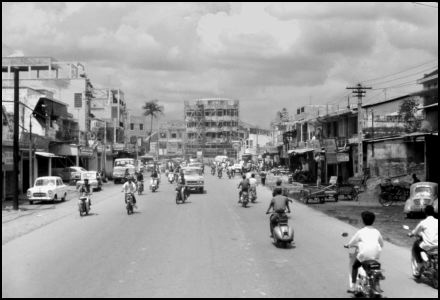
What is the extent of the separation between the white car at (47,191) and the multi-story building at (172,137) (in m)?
124

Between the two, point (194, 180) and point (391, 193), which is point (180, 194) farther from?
point (391, 193)

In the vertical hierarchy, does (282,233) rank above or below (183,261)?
above

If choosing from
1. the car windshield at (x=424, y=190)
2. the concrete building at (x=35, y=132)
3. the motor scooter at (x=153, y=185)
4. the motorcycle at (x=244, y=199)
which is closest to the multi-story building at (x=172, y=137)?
the concrete building at (x=35, y=132)

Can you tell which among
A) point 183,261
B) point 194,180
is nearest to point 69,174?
point 194,180

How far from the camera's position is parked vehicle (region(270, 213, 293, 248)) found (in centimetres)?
1327

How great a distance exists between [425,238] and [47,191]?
2493cm

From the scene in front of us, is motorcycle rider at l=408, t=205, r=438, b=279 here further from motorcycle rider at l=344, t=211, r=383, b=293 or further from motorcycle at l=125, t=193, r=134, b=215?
motorcycle at l=125, t=193, r=134, b=215

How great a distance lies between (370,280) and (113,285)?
4.18 m

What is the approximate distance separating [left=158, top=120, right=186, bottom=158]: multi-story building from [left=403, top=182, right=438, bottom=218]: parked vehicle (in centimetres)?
13671

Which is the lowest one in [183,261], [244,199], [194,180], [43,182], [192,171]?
[183,261]

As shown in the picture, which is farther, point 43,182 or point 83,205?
point 43,182

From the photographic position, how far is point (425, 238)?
9258mm

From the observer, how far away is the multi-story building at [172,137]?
15875 cm

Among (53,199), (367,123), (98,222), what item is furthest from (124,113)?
(98,222)
